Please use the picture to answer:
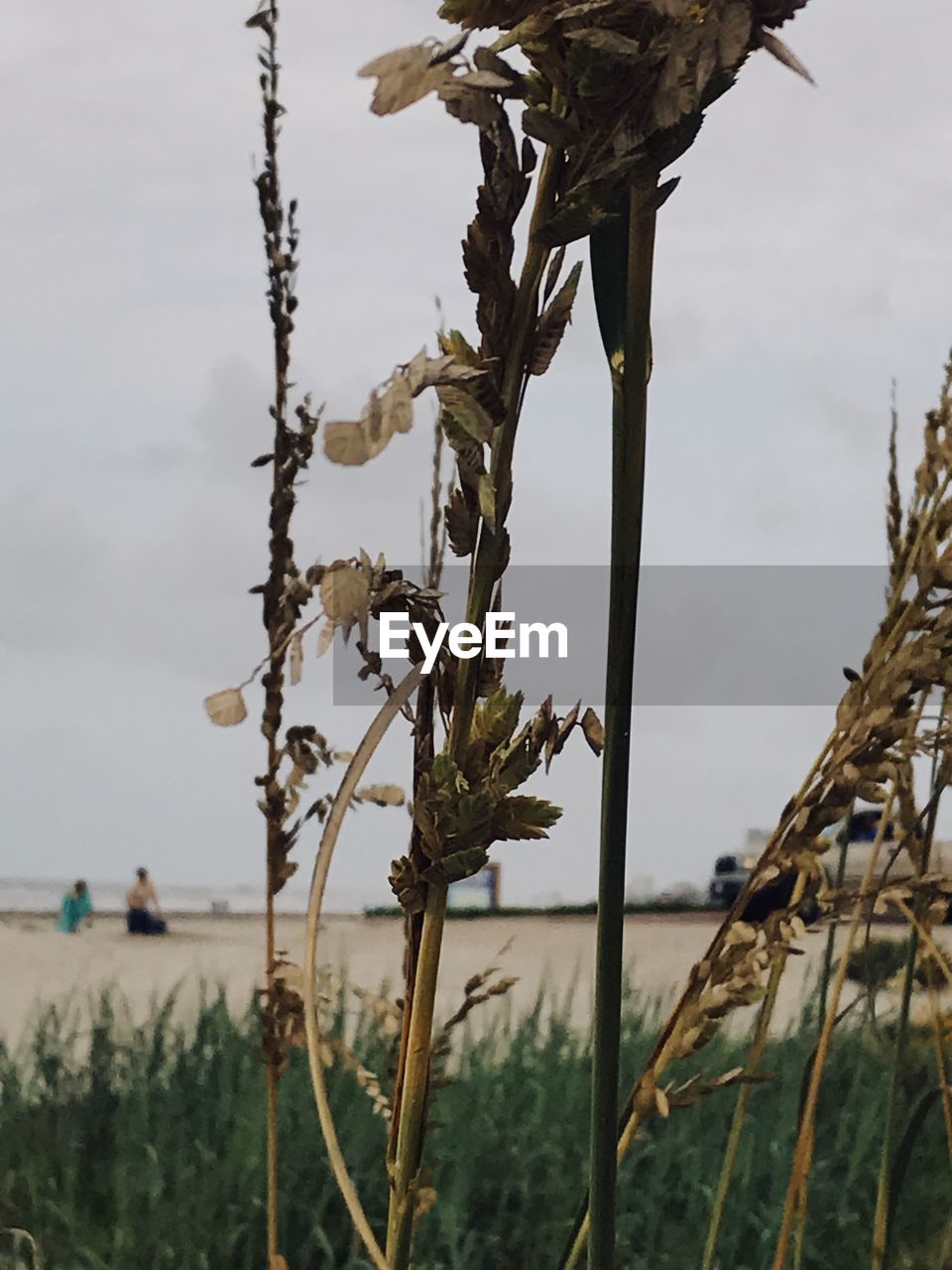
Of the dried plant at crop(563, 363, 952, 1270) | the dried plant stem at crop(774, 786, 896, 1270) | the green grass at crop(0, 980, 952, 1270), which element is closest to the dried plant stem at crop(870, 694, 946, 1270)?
the dried plant stem at crop(774, 786, 896, 1270)

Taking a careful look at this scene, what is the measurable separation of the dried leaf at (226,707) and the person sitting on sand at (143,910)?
19.3 feet

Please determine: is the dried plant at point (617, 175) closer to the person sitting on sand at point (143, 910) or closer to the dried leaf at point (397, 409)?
the dried leaf at point (397, 409)

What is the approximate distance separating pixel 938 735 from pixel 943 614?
90 millimetres

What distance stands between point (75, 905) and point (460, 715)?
6047 millimetres

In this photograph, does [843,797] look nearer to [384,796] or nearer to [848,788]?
[848,788]

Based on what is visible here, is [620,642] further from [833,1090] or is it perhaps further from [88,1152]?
[833,1090]

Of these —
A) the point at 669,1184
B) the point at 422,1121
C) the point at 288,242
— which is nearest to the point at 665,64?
the point at 422,1121

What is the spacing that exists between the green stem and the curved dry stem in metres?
0.07

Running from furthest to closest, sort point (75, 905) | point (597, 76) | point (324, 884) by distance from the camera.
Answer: point (75, 905) → point (324, 884) → point (597, 76)

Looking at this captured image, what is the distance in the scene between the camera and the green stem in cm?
52

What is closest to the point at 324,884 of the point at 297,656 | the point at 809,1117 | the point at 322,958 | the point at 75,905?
the point at 297,656

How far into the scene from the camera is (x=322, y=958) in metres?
1.97

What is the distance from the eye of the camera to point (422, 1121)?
553 millimetres

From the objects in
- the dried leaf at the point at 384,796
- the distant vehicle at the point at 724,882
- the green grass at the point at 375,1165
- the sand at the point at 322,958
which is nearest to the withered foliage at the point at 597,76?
the dried leaf at the point at 384,796
